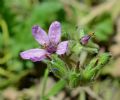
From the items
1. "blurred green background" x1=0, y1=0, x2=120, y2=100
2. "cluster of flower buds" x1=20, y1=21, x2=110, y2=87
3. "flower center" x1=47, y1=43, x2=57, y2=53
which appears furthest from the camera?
"blurred green background" x1=0, y1=0, x2=120, y2=100

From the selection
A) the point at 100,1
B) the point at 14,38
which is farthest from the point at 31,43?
the point at 100,1

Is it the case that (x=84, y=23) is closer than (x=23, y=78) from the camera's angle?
No

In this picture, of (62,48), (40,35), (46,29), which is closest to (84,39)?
(62,48)

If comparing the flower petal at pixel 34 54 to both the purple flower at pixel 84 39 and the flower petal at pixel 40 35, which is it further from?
the purple flower at pixel 84 39

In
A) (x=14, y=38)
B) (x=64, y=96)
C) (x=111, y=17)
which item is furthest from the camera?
(x=111, y=17)

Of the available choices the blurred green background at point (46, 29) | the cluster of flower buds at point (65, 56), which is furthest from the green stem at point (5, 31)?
the cluster of flower buds at point (65, 56)

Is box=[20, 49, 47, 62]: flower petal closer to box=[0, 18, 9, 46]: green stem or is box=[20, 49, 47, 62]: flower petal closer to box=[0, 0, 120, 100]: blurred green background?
box=[0, 0, 120, 100]: blurred green background

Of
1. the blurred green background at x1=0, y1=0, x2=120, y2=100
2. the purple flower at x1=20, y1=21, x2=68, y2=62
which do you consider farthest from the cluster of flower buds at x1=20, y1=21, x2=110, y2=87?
the blurred green background at x1=0, y1=0, x2=120, y2=100

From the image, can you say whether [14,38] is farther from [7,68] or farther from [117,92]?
[117,92]
